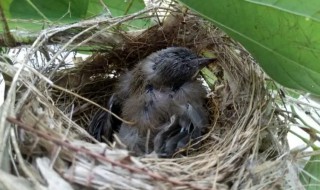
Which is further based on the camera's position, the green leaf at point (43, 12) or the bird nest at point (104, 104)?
the green leaf at point (43, 12)

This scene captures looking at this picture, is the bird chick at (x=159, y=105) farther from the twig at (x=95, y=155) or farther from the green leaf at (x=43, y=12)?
the twig at (x=95, y=155)

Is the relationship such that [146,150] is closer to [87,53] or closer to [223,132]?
[223,132]

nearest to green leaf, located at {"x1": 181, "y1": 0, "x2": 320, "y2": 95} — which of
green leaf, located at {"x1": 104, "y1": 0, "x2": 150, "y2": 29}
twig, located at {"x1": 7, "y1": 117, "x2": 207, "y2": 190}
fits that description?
twig, located at {"x1": 7, "y1": 117, "x2": 207, "y2": 190}

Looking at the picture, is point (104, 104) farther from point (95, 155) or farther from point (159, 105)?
point (95, 155)

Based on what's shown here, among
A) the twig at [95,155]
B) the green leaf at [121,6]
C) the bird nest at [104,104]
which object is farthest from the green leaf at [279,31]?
the green leaf at [121,6]

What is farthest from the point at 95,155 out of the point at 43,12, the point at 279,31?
the point at 43,12
